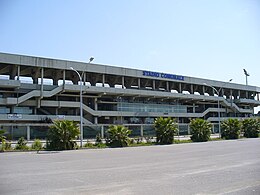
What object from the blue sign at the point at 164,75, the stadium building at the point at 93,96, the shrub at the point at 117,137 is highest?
Answer: the blue sign at the point at 164,75

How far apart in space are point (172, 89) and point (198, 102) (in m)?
8.50

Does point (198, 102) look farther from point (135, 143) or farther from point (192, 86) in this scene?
point (135, 143)

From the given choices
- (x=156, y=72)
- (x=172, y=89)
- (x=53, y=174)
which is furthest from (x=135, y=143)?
(x=172, y=89)

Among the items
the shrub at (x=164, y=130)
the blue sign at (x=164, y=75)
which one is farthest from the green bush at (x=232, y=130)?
the blue sign at (x=164, y=75)

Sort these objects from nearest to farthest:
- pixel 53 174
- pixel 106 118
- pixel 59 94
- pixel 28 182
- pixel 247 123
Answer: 1. pixel 28 182
2. pixel 53 174
3. pixel 247 123
4. pixel 59 94
5. pixel 106 118

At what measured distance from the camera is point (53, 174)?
11391 millimetres

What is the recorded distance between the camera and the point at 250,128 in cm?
4762

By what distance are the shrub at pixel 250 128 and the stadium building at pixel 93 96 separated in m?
6.30

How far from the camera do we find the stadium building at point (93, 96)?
5000 centimetres

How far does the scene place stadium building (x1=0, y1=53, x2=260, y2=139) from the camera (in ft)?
164

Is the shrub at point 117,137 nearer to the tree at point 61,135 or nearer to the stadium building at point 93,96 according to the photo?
the tree at point 61,135

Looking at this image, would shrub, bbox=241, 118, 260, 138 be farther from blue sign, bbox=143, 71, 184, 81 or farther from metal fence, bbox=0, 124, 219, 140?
blue sign, bbox=143, 71, 184, 81

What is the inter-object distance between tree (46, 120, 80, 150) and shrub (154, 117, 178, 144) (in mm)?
11517

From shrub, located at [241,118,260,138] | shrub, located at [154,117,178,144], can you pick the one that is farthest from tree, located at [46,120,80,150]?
shrub, located at [241,118,260,138]
